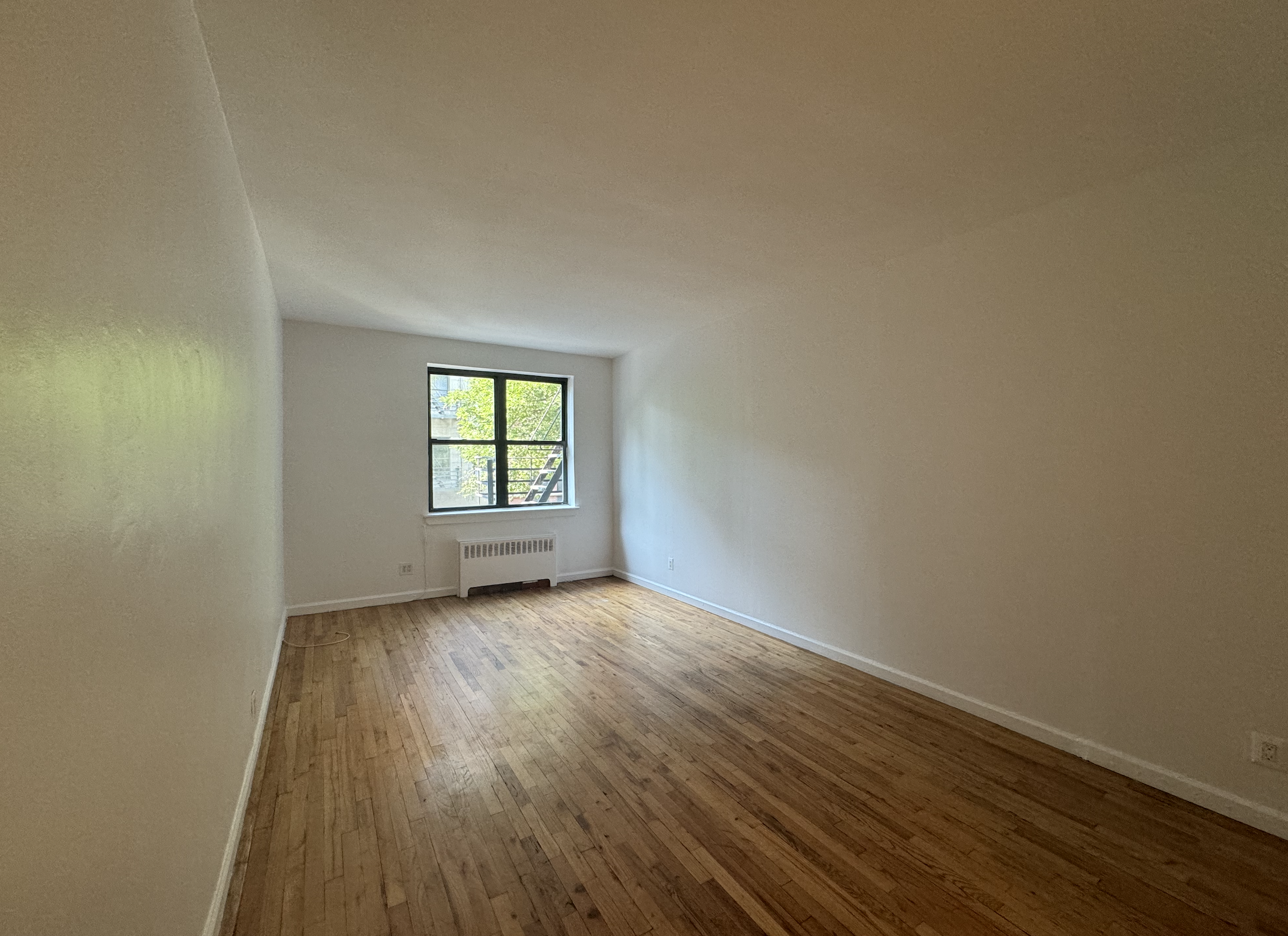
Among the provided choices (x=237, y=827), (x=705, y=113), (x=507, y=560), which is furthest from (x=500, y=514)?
(x=705, y=113)

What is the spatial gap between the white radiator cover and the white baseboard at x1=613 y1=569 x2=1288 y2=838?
275cm

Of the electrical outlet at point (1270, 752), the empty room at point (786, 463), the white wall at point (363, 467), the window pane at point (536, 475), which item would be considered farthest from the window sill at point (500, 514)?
the electrical outlet at point (1270, 752)

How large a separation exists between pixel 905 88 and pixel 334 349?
15.5ft

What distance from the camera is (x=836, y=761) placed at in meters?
2.38

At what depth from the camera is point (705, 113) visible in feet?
6.19

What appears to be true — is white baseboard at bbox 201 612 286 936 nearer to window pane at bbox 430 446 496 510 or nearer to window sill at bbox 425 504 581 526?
window sill at bbox 425 504 581 526

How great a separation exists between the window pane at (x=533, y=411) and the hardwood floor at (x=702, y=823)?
3.11 metres

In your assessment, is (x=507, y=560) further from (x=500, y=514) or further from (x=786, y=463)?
(x=786, y=463)

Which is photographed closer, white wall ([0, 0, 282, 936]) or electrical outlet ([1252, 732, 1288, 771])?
white wall ([0, 0, 282, 936])

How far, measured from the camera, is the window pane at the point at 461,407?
5.39 m

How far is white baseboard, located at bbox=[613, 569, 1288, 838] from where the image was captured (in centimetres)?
198

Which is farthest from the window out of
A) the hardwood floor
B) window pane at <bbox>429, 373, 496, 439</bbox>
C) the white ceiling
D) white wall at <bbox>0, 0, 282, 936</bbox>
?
white wall at <bbox>0, 0, 282, 936</bbox>

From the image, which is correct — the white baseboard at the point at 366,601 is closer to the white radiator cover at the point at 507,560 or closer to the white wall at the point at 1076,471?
the white radiator cover at the point at 507,560

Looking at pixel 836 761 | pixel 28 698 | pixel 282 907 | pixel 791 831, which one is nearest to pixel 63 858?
pixel 28 698
